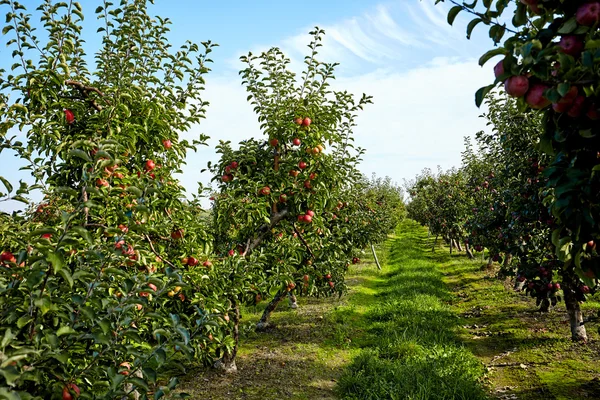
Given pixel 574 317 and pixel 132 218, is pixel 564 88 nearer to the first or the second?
pixel 132 218

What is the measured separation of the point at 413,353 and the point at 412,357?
9.3 inches

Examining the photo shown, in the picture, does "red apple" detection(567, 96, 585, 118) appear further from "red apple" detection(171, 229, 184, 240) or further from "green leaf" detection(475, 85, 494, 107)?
"red apple" detection(171, 229, 184, 240)

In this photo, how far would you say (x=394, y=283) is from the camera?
1392 cm

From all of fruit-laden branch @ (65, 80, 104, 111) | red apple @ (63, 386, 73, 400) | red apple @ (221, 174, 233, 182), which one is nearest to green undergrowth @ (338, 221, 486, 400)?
red apple @ (221, 174, 233, 182)

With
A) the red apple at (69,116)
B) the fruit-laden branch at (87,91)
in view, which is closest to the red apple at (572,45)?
the fruit-laden branch at (87,91)

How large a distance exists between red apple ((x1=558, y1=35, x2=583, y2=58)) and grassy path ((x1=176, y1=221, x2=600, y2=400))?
4567 millimetres

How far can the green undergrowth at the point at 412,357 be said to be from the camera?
544cm

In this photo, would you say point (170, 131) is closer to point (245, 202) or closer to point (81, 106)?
point (81, 106)

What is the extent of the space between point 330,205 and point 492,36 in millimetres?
4592

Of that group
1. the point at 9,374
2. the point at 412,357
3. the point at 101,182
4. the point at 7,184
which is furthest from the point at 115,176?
the point at 412,357

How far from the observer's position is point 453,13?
6.70 ft

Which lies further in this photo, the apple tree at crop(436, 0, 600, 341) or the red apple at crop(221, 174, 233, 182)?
the red apple at crop(221, 174, 233, 182)

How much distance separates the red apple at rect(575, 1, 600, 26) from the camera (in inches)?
63.4

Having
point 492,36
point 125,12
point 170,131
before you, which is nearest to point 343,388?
point 170,131
